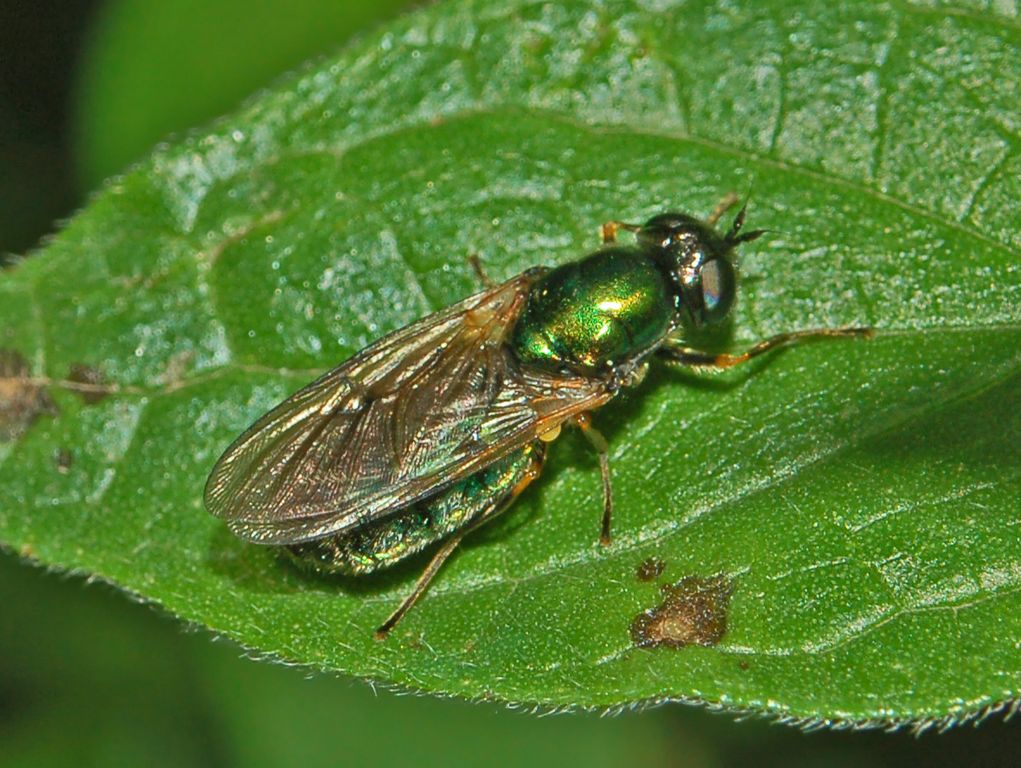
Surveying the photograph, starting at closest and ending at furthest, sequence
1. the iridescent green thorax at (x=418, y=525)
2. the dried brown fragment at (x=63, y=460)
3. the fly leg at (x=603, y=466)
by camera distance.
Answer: the fly leg at (x=603, y=466) < the iridescent green thorax at (x=418, y=525) < the dried brown fragment at (x=63, y=460)

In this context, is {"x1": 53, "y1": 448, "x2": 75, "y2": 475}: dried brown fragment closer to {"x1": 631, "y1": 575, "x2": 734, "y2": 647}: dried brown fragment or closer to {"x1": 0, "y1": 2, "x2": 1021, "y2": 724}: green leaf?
{"x1": 0, "y1": 2, "x2": 1021, "y2": 724}: green leaf

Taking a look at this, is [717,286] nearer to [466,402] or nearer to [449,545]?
[466,402]

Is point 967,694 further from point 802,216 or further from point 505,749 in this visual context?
point 505,749

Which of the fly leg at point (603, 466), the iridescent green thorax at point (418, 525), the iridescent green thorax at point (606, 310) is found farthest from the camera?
the iridescent green thorax at point (606, 310)

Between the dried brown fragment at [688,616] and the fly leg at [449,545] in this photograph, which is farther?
the fly leg at [449,545]

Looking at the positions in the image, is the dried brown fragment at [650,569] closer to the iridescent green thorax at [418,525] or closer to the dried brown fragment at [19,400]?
the iridescent green thorax at [418,525]

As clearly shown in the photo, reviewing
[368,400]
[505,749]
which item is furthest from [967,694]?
[505,749]

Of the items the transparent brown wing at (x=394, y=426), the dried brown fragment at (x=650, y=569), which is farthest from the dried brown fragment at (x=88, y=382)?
the dried brown fragment at (x=650, y=569)
